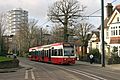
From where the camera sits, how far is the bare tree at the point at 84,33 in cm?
8481

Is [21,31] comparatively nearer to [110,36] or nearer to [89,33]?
[89,33]

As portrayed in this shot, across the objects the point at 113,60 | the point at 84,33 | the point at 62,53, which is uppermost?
the point at 84,33

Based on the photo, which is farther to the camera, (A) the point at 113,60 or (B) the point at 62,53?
(A) the point at 113,60

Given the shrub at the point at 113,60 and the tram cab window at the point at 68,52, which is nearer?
the tram cab window at the point at 68,52

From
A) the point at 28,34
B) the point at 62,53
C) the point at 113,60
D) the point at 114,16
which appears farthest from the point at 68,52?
the point at 28,34

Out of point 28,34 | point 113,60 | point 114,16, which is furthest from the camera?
point 28,34

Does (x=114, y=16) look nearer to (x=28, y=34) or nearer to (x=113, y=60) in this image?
(x=113, y=60)

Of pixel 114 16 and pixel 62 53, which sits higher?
pixel 114 16

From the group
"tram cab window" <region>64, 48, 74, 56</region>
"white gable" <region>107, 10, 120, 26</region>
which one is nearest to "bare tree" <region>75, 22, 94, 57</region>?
"white gable" <region>107, 10, 120, 26</region>

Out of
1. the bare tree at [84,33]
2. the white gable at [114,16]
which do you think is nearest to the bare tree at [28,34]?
the bare tree at [84,33]

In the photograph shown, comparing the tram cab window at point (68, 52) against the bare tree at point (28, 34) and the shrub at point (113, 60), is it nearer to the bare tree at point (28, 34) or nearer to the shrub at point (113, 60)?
the shrub at point (113, 60)

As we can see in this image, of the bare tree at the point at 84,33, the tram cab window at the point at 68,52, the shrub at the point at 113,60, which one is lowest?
the shrub at the point at 113,60

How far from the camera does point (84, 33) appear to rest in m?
88.0

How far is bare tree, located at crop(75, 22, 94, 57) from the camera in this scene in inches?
3339
